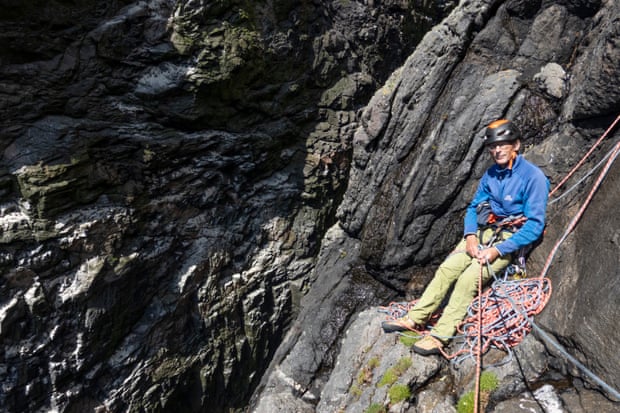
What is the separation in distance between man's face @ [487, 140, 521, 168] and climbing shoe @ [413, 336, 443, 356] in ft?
10.5

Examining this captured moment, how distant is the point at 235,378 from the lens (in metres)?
13.4

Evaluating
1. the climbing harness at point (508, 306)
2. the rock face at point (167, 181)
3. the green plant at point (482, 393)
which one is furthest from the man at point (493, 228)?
the rock face at point (167, 181)

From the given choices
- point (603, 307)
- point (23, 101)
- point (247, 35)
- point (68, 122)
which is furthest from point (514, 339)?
point (23, 101)

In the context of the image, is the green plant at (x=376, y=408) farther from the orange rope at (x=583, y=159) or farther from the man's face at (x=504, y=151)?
the orange rope at (x=583, y=159)

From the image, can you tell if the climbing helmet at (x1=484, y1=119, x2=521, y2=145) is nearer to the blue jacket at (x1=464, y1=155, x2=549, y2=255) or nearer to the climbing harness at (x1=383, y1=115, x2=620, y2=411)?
the blue jacket at (x1=464, y1=155, x2=549, y2=255)

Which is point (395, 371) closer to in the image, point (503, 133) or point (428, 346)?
point (428, 346)

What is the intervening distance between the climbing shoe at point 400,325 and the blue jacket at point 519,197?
6.79 ft

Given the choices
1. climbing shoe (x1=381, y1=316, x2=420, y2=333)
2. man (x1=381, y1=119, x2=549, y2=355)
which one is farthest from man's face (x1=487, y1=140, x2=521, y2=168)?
climbing shoe (x1=381, y1=316, x2=420, y2=333)

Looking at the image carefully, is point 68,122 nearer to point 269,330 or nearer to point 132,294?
point 132,294

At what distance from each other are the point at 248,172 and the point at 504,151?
327 inches

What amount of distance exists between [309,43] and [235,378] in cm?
1170

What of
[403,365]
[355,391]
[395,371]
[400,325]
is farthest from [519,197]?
[355,391]

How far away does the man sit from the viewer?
5.91 metres

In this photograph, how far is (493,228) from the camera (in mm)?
6547
